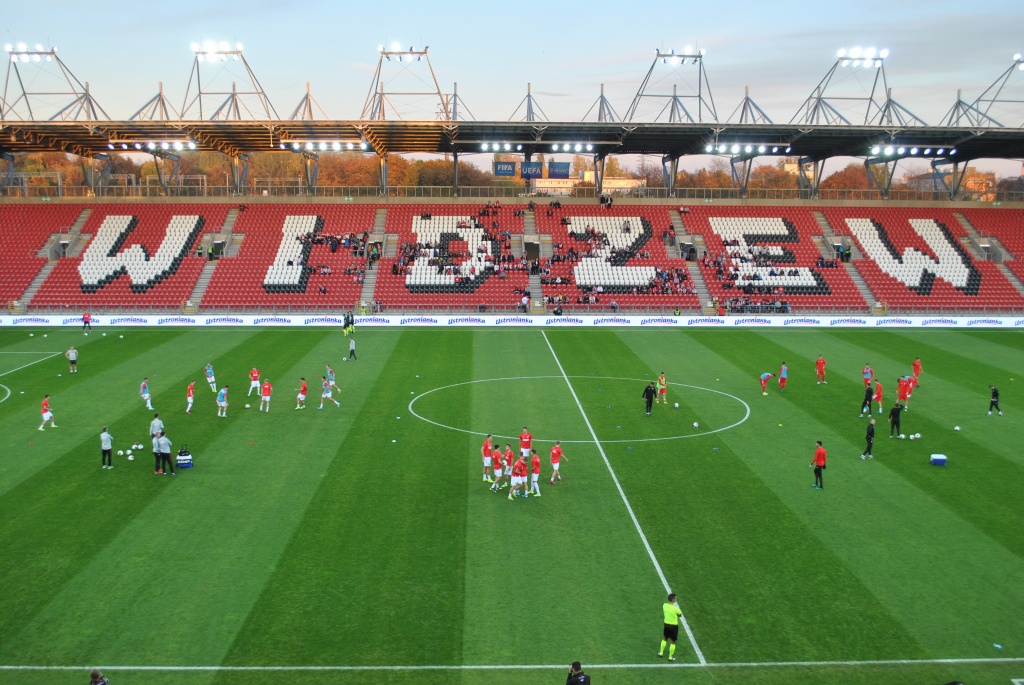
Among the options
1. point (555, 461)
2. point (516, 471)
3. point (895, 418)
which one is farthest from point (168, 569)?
point (895, 418)

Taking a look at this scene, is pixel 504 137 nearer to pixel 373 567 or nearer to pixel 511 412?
pixel 511 412

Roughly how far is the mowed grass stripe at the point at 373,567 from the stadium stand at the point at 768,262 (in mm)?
35079

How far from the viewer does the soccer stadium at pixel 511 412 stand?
531 inches

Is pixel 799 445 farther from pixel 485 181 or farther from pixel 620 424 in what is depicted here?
pixel 485 181

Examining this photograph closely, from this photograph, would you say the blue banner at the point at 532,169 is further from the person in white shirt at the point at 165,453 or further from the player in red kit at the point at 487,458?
the person in white shirt at the point at 165,453

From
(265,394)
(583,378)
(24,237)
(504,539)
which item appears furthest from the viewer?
(24,237)

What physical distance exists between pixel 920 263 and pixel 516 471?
49475mm

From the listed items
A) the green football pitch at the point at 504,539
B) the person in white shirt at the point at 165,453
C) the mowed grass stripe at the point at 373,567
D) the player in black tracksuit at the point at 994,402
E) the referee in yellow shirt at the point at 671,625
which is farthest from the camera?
the player in black tracksuit at the point at 994,402

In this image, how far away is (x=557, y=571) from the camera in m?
15.6

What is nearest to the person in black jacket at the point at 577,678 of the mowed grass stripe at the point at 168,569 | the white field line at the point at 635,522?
the white field line at the point at 635,522

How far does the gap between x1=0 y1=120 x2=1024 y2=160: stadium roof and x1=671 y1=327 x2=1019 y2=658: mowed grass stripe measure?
124 feet

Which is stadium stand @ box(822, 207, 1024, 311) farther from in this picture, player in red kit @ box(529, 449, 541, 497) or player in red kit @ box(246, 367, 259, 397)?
player in red kit @ box(246, 367, 259, 397)

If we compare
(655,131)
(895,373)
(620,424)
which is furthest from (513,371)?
(655,131)

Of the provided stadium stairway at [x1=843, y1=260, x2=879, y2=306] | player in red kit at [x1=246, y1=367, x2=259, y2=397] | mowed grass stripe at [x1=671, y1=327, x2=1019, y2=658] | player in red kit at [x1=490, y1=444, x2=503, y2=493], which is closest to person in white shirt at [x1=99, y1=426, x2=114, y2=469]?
player in red kit at [x1=246, y1=367, x2=259, y2=397]
